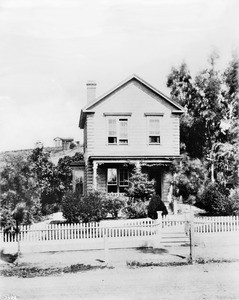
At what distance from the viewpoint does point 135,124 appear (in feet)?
87.8

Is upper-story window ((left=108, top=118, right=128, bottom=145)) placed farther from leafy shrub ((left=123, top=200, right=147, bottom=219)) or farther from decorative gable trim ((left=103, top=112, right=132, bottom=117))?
leafy shrub ((left=123, top=200, right=147, bottom=219))

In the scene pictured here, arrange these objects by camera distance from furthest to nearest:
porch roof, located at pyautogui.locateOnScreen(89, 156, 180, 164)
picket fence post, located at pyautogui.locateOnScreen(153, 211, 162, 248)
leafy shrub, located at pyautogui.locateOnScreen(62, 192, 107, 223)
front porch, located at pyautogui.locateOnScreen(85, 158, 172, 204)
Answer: front porch, located at pyautogui.locateOnScreen(85, 158, 172, 204)
porch roof, located at pyautogui.locateOnScreen(89, 156, 180, 164)
leafy shrub, located at pyautogui.locateOnScreen(62, 192, 107, 223)
picket fence post, located at pyautogui.locateOnScreen(153, 211, 162, 248)

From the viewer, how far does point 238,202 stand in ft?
71.2

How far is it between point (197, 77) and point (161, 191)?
11484mm

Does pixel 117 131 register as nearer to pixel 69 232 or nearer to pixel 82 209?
pixel 82 209

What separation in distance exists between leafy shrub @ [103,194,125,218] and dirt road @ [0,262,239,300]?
964cm

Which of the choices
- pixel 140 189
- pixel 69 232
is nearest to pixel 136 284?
pixel 69 232

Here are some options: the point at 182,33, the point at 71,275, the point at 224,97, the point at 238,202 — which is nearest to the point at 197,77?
the point at 224,97

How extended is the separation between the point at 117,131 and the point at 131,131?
89cm

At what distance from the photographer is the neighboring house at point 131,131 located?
26438 millimetres

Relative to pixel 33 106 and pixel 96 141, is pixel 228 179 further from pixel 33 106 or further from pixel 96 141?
pixel 33 106

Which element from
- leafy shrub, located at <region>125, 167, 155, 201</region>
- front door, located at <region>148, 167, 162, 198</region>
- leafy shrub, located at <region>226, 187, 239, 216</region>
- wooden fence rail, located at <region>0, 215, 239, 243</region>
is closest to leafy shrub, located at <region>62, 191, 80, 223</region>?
wooden fence rail, located at <region>0, 215, 239, 243</region>

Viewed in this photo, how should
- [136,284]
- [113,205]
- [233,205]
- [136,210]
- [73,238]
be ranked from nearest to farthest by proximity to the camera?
[136,284], [73,238], [233,205], [136,210], [113,205]

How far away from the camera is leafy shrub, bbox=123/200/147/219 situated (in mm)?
22312
